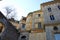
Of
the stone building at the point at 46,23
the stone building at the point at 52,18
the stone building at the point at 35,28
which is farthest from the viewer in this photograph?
the stone building at the point at 35,28

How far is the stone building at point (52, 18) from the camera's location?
1722 centimetres

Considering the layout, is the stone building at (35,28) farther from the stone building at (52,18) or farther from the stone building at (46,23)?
the stone building at (52,18)

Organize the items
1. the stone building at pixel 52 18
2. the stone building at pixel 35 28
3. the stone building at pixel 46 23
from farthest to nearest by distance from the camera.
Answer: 1. the stone building at pixel 35 28
2. the stone building at pixel 46 23
3. the stone building at pixel 52 18

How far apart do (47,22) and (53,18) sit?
1.71 meters

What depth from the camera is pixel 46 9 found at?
874 inches

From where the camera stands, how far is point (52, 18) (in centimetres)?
2019

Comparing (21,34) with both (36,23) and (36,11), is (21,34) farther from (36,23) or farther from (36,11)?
(36,11)

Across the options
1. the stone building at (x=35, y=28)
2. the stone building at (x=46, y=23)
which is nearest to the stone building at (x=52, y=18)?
the stone building at (x=46, y=23)

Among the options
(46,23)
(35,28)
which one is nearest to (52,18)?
(46,23)

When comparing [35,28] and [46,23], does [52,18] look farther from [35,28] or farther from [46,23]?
[35,28]

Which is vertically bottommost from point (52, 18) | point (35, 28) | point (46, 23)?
point (35, 28)

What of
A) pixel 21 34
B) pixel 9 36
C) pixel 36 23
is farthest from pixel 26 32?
pixel 9 36

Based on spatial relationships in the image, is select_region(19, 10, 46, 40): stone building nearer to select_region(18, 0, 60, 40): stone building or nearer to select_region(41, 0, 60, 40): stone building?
select_region(18, 0, 60, 40): stone building

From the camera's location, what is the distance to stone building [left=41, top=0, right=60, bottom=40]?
1722 cm
